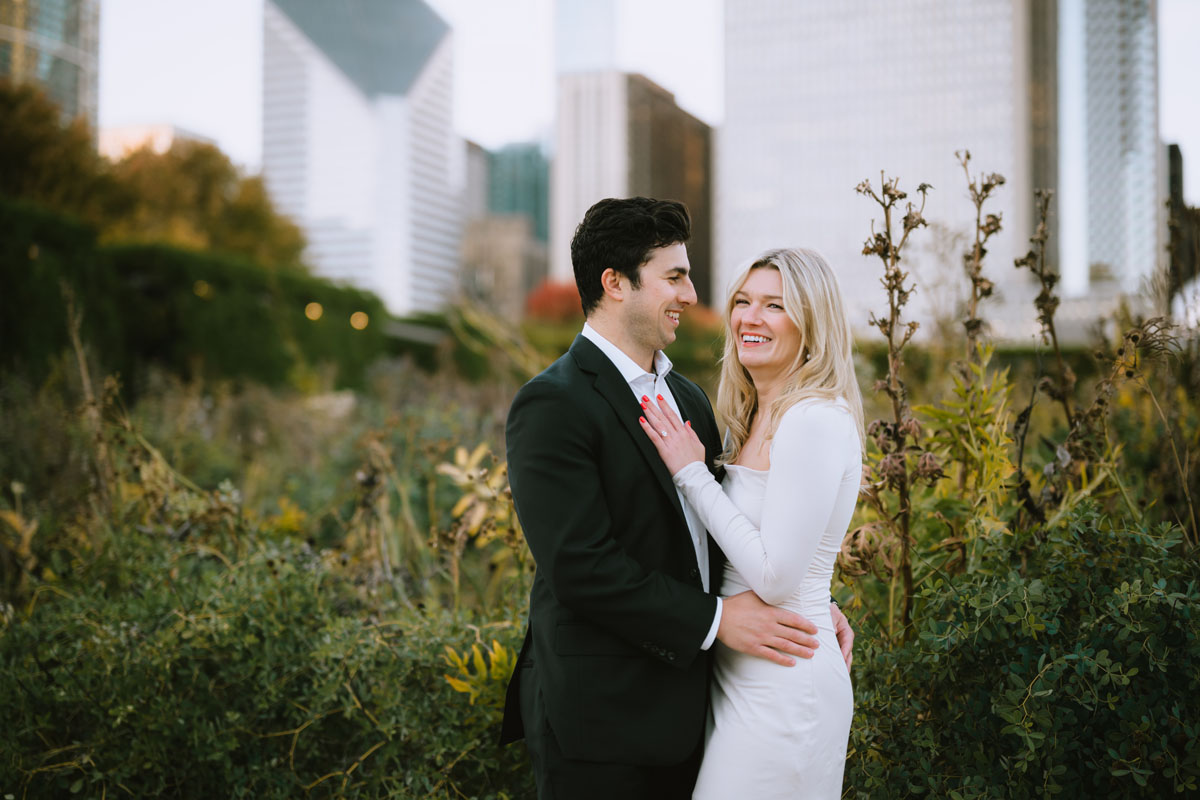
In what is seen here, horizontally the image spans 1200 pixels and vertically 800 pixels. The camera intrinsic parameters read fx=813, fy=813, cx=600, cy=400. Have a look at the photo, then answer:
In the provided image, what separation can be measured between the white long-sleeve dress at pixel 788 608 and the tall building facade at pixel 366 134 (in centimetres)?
11813

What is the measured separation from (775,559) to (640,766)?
53 cm

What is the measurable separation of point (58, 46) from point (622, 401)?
38.1 meters

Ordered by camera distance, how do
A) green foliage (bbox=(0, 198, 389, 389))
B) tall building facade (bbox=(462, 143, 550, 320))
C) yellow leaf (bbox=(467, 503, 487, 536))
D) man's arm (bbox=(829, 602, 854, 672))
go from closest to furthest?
man's arm (bbox=(829, 602, 854, 672)) < yellow leaf (bbox=(467, 503, 487, 536)) < green foliage (bbox=(0, 198, 389, 389)) < tall building facade (bbox=(462, 143, 550, 320))

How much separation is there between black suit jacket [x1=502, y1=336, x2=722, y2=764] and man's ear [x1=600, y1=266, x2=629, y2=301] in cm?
17

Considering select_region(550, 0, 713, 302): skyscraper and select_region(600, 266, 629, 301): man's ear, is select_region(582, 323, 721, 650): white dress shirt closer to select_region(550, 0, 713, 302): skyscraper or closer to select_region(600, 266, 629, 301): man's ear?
select_region(600, 266, 629, 301): man's ear

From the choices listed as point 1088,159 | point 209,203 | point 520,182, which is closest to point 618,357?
point 209,203

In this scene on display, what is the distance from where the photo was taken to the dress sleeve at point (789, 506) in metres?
1.61

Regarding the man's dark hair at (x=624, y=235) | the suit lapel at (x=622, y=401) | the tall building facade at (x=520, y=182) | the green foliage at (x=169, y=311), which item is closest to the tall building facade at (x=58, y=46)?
the green foliage at (x=169, y=311)

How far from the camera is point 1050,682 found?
1.85m

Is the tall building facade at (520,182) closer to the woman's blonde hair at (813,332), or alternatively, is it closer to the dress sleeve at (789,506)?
the woman's blonde hair at (813,332)

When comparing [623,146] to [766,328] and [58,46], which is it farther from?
[766,328]

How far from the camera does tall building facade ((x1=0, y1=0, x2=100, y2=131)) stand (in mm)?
27125

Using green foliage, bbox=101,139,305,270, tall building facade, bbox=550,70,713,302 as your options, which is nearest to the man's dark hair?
green foliage, bbox=101,139,305,270

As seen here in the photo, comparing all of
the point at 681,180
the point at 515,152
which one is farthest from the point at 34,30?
the point at 515,152
